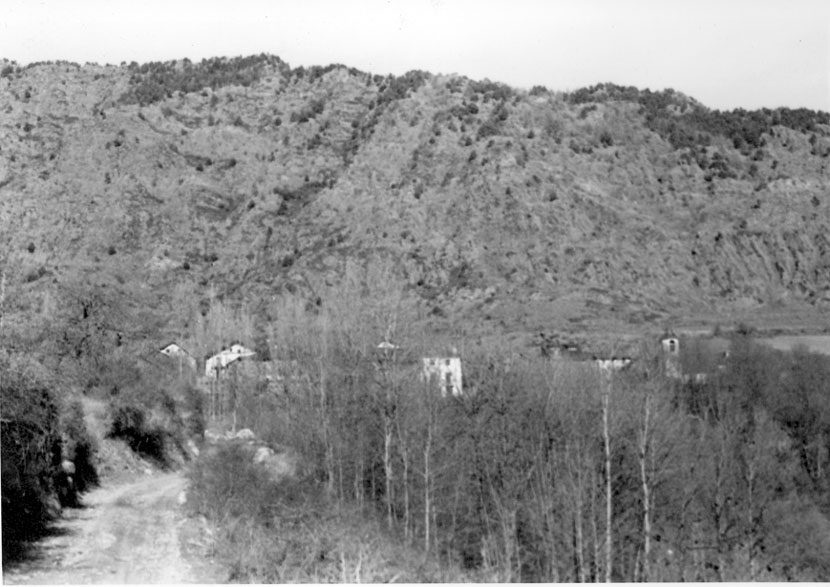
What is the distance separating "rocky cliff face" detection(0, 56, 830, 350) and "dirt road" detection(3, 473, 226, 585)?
87.7ft

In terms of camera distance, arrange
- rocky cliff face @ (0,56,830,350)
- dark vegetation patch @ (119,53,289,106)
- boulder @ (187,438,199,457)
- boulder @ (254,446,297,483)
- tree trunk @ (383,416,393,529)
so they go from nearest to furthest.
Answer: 1. tree trunk @ (383,416,393,529)
2. boulder @ (254,446,297,483)
3. boulder @ (187,438,199,457)
4. rocky cliff face @ (0,56,830,350)
5. dark vegetation patch @ (119,53,289,106)

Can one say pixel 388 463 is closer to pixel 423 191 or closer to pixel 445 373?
pixel 445 373

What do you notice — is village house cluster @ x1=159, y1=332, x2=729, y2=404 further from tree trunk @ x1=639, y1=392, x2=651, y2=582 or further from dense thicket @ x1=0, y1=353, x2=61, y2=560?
dense thicket @ x1=0, y1=353, x2=61, y2=560

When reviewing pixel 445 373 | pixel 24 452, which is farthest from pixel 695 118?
pixel 24 452

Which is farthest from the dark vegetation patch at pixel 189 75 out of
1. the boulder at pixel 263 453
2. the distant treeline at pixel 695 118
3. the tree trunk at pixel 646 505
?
the tree trunk at pixel 646 505

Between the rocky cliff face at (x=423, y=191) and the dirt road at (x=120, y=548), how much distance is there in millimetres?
26720

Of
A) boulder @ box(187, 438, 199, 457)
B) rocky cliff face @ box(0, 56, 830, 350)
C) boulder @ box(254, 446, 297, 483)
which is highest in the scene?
rocky cliff face @ box(0, 56, 830, 350)

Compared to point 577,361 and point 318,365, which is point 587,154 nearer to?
point 577,361

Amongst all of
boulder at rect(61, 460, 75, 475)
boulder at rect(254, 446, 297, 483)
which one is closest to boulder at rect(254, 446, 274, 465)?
boulder at rect(254, 446, 297, 483)

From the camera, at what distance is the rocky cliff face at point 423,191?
204 feet

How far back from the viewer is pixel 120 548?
18109 millimetres

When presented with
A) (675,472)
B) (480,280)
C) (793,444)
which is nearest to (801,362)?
(793,444)

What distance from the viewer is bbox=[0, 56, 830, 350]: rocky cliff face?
6212cm

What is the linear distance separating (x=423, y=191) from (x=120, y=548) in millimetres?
56341
